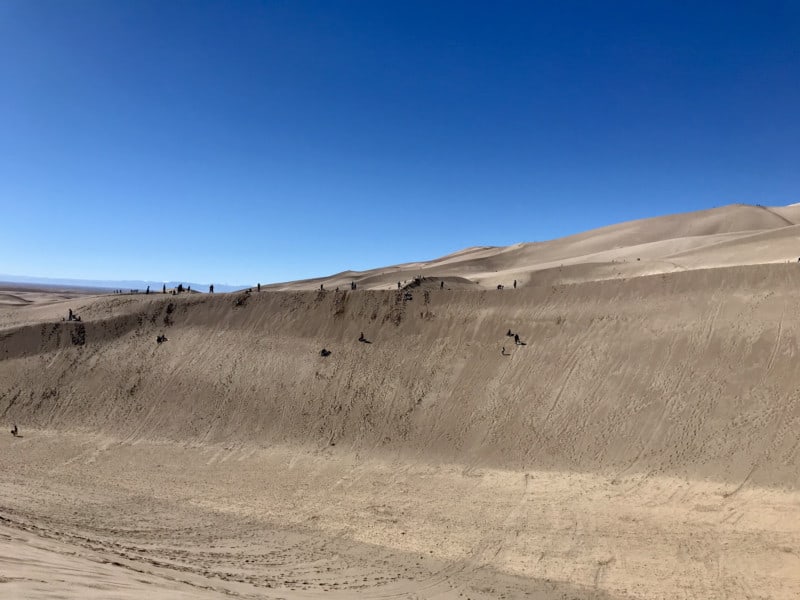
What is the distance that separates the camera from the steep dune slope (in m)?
17.5

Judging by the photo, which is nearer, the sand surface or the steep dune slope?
the sand surface

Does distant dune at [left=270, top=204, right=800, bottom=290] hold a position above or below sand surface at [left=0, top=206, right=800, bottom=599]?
above

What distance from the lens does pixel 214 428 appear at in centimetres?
2184

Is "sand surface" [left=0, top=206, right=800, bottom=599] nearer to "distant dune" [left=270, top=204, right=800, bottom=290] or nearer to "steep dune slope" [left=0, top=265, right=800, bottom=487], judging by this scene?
"steep dune slope" [left=0, top=265, right=800, bottom=487]

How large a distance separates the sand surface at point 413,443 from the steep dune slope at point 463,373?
0.09m

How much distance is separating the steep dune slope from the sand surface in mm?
94

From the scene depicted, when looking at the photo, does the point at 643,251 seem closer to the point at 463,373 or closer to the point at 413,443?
the point at 463,373

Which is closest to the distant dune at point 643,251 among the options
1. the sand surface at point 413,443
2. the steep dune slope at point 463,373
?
the sand surface at point 413,443

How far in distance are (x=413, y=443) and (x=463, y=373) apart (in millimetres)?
4402

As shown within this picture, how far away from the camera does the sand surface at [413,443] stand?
33.6 feet

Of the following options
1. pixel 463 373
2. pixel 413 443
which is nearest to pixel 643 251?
pixel 463 373

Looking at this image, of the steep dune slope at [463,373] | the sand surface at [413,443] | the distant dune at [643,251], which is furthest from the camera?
the distant dune at [643,251]

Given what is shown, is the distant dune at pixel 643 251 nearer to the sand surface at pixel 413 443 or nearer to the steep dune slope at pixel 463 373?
Result: the sand surface at pixel 413 443

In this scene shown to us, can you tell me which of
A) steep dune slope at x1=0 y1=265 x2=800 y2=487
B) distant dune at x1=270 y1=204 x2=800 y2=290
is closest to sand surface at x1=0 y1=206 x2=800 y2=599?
steep dune slope at x1=0 y1=265 x2=800 y2=487
